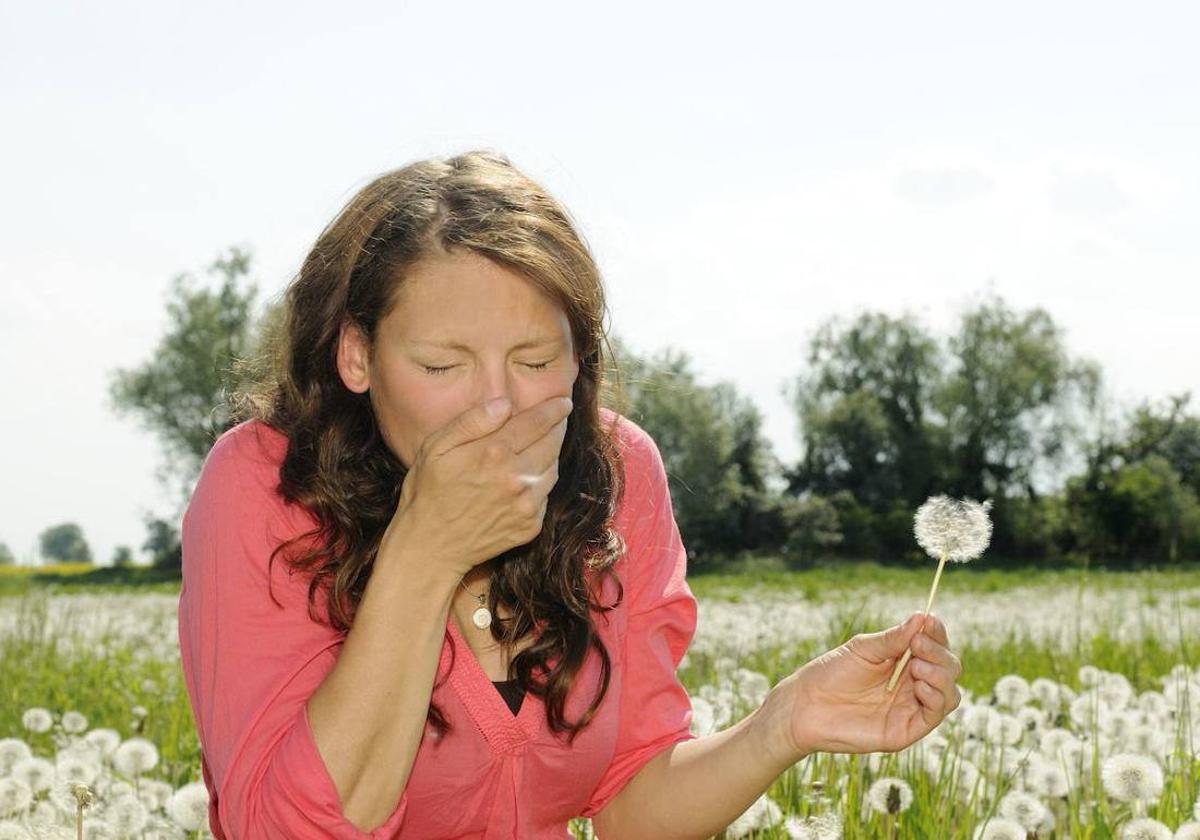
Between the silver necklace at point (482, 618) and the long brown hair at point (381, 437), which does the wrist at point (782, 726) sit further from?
the silver necklace at point (482, 618)

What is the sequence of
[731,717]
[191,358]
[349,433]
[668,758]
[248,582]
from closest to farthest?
[248,582], [349,433], [668,758], [731,717], [191,358]

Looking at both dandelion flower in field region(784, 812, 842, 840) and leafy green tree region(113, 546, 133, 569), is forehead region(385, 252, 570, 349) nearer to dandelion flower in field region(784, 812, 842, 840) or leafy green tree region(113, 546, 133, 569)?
dandelion flower in field region(784, 812, 842, 840)

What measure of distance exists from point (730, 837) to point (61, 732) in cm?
253

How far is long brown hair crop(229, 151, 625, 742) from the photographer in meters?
2.43

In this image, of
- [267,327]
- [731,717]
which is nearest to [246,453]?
[267,327]

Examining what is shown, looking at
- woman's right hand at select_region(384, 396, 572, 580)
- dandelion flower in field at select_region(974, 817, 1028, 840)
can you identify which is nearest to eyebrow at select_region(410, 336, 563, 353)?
woman's right hand at select_region(384, 396, 572, 580)

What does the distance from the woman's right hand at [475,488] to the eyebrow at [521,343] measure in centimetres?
17

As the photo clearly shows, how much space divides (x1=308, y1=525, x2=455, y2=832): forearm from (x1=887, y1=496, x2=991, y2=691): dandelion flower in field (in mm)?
753

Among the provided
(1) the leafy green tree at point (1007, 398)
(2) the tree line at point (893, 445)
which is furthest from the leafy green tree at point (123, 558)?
(1) the leafy green tree at point (1007, 398)

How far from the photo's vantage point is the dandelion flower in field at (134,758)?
3766 mm

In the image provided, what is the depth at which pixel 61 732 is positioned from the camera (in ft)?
15.1

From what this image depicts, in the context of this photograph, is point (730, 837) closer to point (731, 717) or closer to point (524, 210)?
point (731, 717)

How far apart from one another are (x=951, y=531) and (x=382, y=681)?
968 millimetres

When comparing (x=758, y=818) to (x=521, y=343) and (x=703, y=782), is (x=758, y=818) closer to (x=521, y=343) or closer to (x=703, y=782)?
(x=703, y=782)
